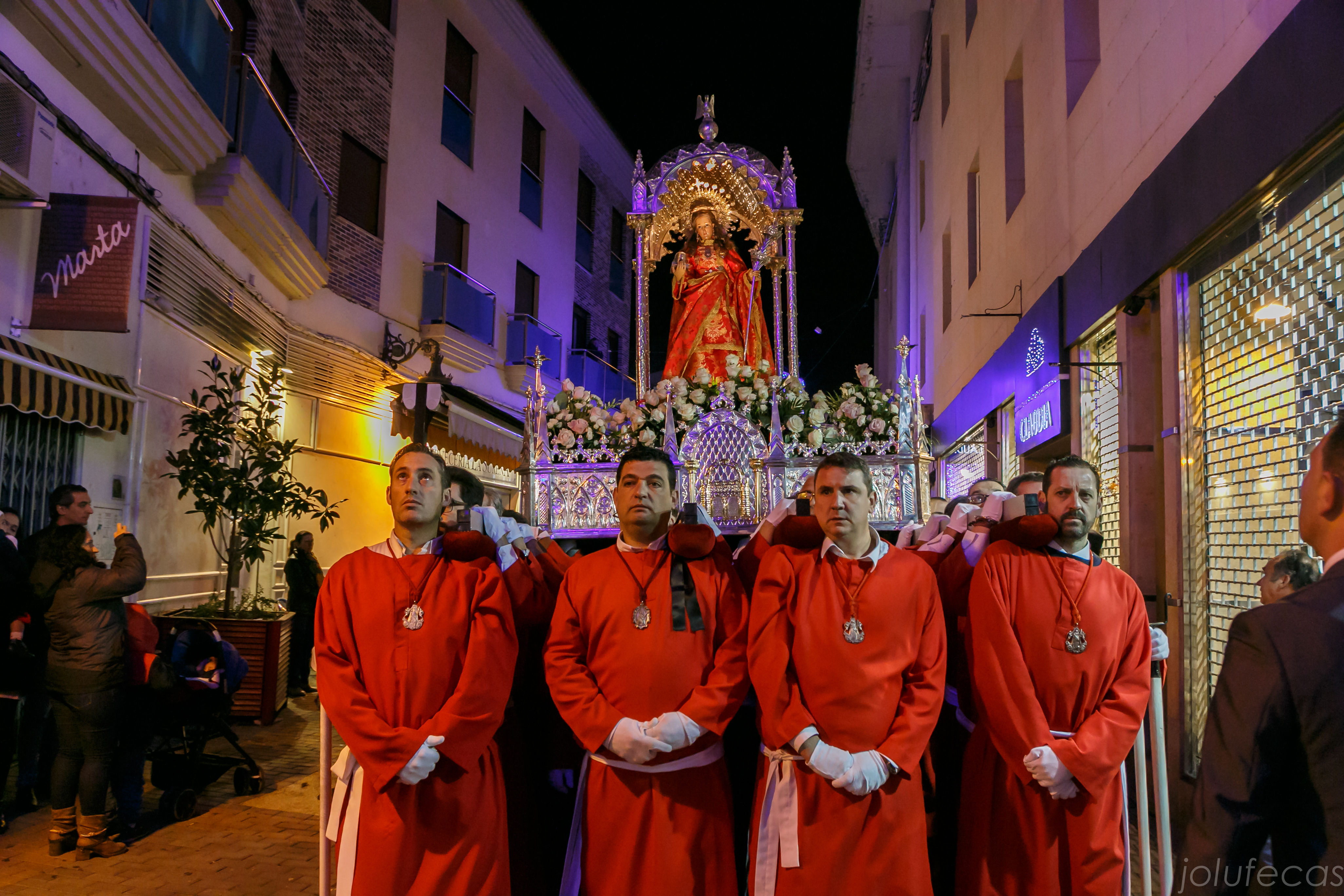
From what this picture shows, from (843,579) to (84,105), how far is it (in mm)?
7371

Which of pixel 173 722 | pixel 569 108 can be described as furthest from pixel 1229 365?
pixel 569 108

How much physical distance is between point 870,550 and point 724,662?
0.69 meters

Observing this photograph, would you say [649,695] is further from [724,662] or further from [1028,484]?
[1028,484]

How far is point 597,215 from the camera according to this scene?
22.7 metres

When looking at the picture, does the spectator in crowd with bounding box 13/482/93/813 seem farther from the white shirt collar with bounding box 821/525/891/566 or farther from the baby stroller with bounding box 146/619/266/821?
the white shirt collar with bounding box 821/525/891/566

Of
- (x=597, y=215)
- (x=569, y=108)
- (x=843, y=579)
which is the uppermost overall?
(x=569, y=108)

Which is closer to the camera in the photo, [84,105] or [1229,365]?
[1229,365]

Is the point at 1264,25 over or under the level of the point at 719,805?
over

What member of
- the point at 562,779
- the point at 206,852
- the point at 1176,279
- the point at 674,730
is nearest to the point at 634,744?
the point at 674,730

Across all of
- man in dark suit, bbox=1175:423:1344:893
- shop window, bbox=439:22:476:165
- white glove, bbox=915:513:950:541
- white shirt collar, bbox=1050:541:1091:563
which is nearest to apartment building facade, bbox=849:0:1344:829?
white shirt collar, bbox=1050:541:1091:563

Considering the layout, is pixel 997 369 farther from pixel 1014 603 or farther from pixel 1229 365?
pixel 1014 603

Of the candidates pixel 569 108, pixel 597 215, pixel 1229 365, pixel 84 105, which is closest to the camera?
pixel 1229 365

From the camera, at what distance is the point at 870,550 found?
3301 millimetres

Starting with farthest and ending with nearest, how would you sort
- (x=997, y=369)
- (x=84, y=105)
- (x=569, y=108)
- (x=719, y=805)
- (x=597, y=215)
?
(x=597, y=215), (x=569, y=108), (x=997, y=369), (x=84, y=105), (x=719, y=805)
